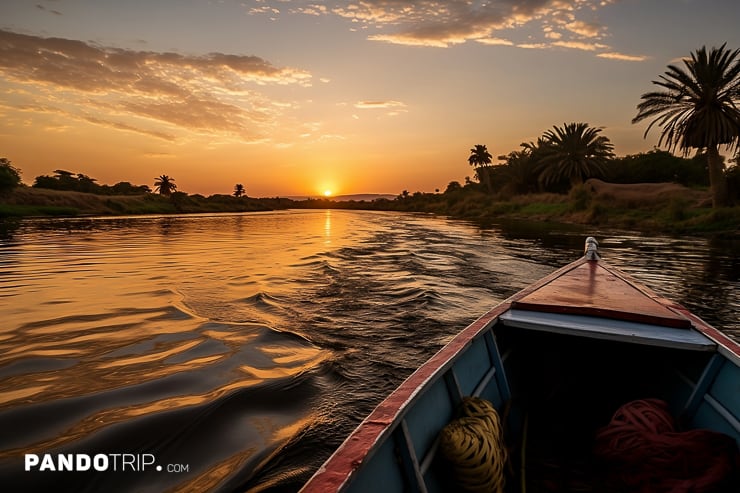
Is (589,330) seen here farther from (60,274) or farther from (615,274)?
(60,274)

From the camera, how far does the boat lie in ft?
6.41

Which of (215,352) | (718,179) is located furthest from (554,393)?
(718,179)

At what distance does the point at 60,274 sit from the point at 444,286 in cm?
1067

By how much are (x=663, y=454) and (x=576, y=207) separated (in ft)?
133

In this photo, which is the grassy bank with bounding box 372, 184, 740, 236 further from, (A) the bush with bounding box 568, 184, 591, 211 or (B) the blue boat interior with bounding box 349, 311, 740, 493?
(B) the blue boat interior with bounding box 349, 311, 740, 493

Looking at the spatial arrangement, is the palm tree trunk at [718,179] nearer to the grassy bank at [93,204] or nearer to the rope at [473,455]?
the rope at [473,455]

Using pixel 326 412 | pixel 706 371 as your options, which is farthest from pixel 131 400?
pixel 706 371

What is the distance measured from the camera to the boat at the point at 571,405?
6.41 feet

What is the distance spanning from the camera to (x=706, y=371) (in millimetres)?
2994

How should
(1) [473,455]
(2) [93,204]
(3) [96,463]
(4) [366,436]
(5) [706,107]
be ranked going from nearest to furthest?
(4) [366,436] < (1) [473,455] < (3) [96,463] < (5) [706,107] < (2) [93,204]

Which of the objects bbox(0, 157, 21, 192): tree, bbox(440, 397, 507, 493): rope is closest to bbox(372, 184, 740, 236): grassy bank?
bbox(440, 397, 507, 493): rope

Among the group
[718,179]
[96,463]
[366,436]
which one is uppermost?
[718,179]

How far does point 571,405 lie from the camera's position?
13.3 ft

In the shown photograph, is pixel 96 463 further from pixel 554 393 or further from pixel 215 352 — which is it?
pixel 554 393
